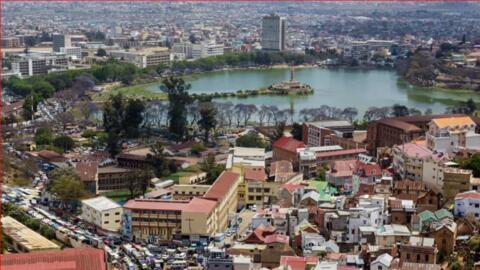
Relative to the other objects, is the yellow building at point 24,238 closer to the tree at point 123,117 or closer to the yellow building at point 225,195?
the yellow building at point 225,195

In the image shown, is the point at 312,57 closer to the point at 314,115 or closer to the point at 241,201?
the point at 314,115

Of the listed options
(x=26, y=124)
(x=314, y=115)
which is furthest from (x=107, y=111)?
(x=314, y=115)

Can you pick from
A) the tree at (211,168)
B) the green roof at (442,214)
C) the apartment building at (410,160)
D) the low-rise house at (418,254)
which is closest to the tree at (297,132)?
the tree at (211,168)

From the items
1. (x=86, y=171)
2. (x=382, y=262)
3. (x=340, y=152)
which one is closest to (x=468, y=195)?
(x=382, y=262)

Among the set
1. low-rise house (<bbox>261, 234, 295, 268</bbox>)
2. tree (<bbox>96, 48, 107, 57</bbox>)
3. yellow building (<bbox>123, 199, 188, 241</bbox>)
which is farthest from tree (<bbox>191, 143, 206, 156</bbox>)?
tree (<bbox>96, 48, 107, 57</bbox>)

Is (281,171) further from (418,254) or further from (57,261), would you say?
(57,261)

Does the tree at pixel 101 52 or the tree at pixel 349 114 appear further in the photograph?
the tree at pixel 101 52
